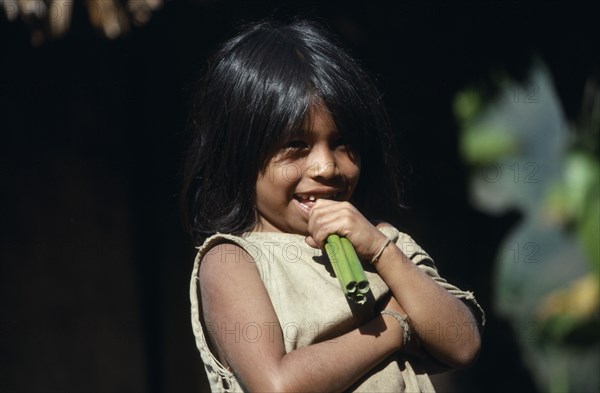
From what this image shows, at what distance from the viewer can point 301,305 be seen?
6.28 feet

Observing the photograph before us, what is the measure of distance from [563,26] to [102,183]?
7.42 feet

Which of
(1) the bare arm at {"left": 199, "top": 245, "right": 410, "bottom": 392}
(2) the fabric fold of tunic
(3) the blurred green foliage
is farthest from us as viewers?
(3) the blurred green foliage

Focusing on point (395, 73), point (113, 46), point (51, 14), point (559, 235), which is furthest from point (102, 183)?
point (559, 235)

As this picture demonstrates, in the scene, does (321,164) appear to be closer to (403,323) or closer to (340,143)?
(340,143)

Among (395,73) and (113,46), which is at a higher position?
(113,46)

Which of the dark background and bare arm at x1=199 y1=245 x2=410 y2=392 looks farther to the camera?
the dark background

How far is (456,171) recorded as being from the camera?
4.68 meters

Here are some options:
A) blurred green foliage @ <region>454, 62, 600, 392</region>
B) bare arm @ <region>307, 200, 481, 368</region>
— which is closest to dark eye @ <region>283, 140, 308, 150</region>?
bare arm @ <region>307, 200, 481, 368</region>

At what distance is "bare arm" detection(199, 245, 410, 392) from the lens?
178cm

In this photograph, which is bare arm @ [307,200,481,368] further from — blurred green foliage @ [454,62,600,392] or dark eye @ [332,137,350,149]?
blurred green foliage @ [454,62,600,392]

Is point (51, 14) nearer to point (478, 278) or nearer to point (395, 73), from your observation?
point (395, 73)

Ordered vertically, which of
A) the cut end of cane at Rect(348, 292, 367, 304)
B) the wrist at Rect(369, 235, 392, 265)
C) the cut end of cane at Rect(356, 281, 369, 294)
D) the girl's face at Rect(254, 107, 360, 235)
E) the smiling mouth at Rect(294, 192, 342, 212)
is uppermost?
the girl's face at Rect(254, 107, 360, 235)

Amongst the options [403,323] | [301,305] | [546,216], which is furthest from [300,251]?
[546,216]

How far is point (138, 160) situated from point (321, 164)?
6.63 feet
